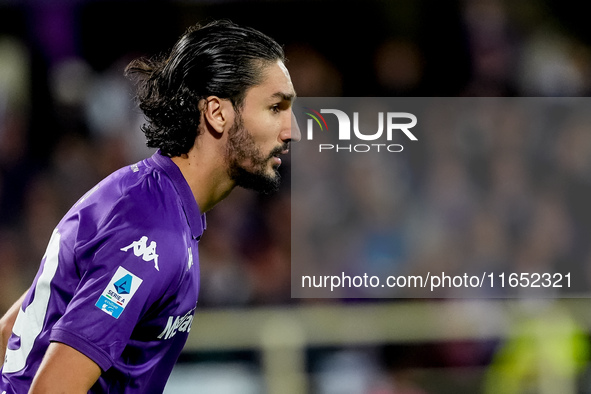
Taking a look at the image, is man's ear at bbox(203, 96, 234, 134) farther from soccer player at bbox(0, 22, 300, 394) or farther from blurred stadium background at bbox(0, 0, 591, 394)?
blurred stadium background at bbox(0, 0, 591, 394)

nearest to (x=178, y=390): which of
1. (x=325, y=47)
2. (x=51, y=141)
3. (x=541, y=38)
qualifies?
(x=51, y=141)

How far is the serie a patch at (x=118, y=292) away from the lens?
5.59ft

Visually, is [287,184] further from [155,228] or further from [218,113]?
[155,228]

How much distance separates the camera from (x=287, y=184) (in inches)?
221

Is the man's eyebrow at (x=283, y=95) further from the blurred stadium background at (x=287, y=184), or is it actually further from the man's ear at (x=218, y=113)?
the blurred stadium background at (x=287, y=184)

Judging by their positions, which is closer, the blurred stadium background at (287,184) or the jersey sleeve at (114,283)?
the jersey sleeve at (114,283)

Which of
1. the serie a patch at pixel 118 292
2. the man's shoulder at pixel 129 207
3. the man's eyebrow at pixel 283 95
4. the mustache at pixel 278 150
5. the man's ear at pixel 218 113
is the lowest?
the serie a patch at pixel 118 292

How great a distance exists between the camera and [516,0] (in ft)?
19.7

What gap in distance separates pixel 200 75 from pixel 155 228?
24.8 inches

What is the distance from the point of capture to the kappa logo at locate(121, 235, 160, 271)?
5.69 ft

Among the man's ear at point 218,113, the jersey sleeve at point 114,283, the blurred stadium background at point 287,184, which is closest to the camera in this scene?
the jersey sleeve at point 114,283

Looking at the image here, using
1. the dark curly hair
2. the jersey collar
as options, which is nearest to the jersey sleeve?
the jersey collar

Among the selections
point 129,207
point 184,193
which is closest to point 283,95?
point 184,193

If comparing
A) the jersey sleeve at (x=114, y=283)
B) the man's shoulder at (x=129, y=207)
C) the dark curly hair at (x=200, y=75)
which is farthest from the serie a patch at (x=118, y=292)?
the dark curly hair at (x=200, y=75)
